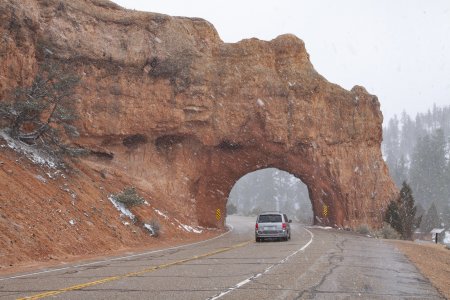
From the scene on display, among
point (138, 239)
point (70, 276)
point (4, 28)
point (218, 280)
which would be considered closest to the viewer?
point (218, 280)

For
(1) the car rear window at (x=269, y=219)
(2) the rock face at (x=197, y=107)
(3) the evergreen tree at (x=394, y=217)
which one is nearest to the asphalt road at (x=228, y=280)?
(1) the car rear window at (x=269, y=219)

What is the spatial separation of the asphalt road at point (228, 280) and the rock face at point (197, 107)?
53.4 feet

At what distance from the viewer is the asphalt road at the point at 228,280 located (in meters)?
9.16

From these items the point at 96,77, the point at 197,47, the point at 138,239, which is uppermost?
the point at 197,47

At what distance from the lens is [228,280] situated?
10.9m

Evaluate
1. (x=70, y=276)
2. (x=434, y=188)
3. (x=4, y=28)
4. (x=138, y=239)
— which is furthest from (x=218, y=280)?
(x=434, y=188)

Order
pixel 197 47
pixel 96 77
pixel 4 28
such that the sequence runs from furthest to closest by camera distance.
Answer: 1. pixel 197 47
2. pixel 96 77
3. pixel 4 28

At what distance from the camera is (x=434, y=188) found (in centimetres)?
9781

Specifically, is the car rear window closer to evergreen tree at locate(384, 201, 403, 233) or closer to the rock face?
the rock face

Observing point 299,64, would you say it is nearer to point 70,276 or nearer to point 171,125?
point 171,125

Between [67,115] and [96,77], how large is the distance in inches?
371

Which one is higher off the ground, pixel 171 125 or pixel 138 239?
pixel 171 125

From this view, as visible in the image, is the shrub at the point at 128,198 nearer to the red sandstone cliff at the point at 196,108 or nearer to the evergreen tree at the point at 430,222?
the red sandstone cliff at the point at 196,108

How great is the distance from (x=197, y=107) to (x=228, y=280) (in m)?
27.7
